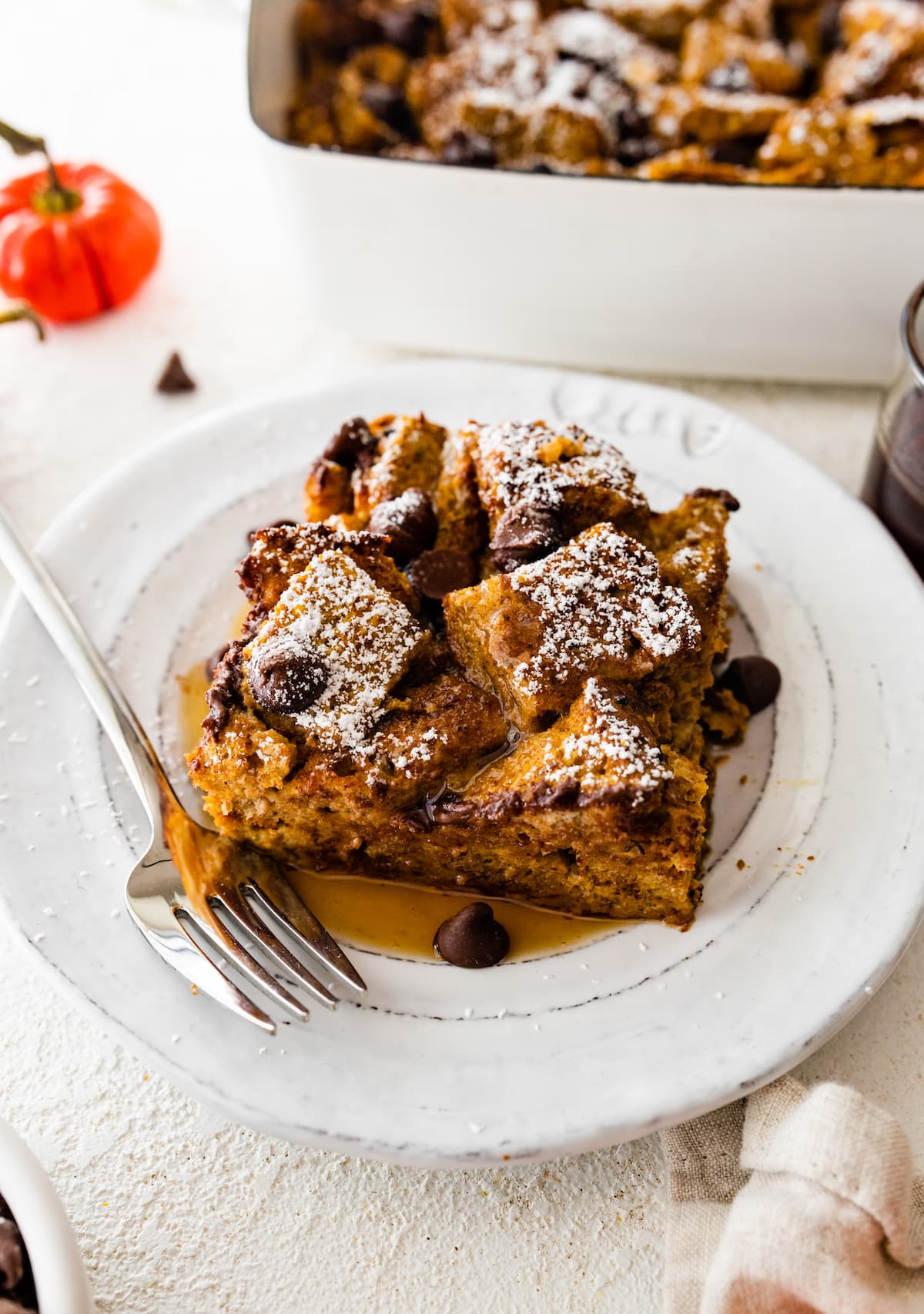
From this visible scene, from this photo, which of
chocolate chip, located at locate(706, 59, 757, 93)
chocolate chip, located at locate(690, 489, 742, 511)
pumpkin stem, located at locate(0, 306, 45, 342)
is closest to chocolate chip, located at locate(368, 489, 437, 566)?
chocolate chip, located at locate(690, 489, 742, 511)

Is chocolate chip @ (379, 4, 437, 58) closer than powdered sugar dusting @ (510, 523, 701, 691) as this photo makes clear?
No

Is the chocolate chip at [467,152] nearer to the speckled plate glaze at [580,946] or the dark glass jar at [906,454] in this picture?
the speckled plate glaze at [580,946]

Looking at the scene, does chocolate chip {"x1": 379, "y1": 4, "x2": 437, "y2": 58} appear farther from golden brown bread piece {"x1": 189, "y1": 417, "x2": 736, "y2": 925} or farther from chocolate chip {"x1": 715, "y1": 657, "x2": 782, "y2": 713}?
chocolate chip {"x1": 715, "y1": 657, "x2": 782, "y2": 713}

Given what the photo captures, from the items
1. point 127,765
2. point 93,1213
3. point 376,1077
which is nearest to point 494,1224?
point 376,1077

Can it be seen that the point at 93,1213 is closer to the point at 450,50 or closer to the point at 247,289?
the point at 247,289

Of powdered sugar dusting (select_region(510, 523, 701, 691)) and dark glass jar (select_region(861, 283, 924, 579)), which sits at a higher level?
powdered sugar dusting (select_region(510, 523, 701, 691))

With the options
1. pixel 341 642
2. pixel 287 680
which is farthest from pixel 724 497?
pixel 287 680

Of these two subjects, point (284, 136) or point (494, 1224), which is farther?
point (284, 136)
